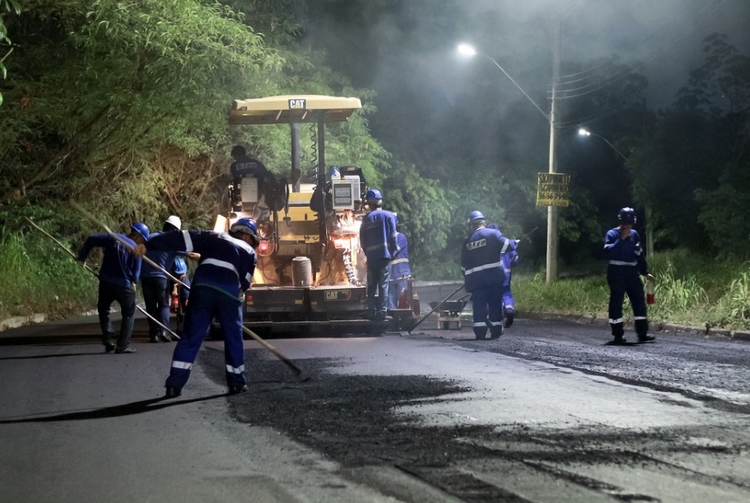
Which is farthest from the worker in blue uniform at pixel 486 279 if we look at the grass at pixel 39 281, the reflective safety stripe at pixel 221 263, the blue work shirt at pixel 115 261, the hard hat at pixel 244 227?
the grass at pixel 39 281

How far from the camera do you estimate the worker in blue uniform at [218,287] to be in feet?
31.1

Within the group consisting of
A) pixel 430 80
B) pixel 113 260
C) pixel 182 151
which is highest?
pixel 430 80

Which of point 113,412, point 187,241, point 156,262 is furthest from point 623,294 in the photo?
point 113,412

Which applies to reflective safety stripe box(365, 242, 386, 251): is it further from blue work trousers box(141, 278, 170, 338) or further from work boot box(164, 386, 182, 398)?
work boot box(164, 386, 182, 398)

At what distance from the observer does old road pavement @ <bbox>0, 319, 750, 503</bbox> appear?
571 centimetres

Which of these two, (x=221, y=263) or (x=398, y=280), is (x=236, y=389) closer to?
(x=221, y=263)

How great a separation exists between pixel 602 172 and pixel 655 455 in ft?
182

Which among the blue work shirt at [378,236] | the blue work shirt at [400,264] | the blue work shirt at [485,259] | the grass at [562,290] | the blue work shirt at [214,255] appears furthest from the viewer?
the grass at [562,290]

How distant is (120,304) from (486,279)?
199 inches

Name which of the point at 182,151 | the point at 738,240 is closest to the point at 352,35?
the point at 182,151

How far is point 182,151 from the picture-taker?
86.9 feet

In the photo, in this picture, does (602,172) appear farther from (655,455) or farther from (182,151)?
(655,455)

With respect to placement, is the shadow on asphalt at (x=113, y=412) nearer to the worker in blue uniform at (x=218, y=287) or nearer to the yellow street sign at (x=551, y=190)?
the worker in blue uniform at (x=218, y=287)

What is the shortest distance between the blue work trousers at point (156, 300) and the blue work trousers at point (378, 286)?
304 cm
